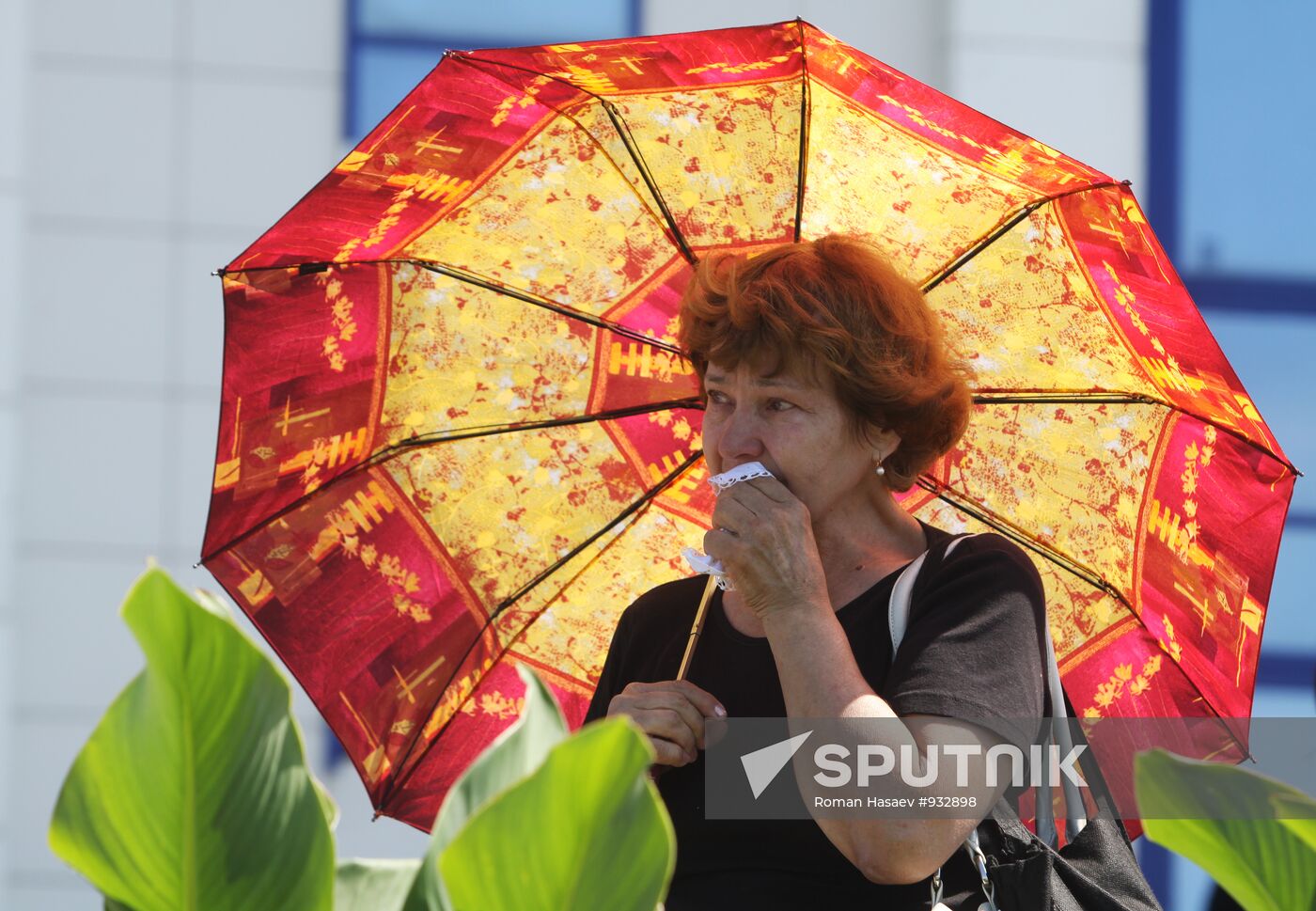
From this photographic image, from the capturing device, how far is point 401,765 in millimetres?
2057

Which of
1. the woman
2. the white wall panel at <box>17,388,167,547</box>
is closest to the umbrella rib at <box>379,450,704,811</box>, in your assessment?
the woman

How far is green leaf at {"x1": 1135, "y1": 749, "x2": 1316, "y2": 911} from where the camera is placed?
30.7 inches

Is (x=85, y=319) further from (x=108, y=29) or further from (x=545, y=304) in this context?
(x=545, y=304)

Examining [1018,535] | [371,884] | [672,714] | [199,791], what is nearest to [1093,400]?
[1018,535]

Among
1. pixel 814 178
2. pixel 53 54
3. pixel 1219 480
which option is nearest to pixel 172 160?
pixel 53 54

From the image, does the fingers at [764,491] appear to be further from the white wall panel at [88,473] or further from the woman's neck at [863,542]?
the white wall panel at [88,473]

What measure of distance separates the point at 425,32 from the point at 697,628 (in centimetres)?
291

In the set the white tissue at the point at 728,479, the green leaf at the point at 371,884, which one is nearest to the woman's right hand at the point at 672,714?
the white tissue at the point at 728,479

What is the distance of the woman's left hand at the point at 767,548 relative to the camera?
1701 millimetres

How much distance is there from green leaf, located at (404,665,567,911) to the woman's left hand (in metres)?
0.93

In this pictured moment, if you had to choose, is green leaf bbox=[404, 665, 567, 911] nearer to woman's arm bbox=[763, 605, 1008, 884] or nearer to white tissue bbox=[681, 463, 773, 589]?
woman's arm bbox=[763, 605, 1008, 884]

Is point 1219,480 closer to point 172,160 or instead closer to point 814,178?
point 814,178

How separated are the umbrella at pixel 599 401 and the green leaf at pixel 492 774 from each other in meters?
1.23

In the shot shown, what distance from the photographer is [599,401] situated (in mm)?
2123
